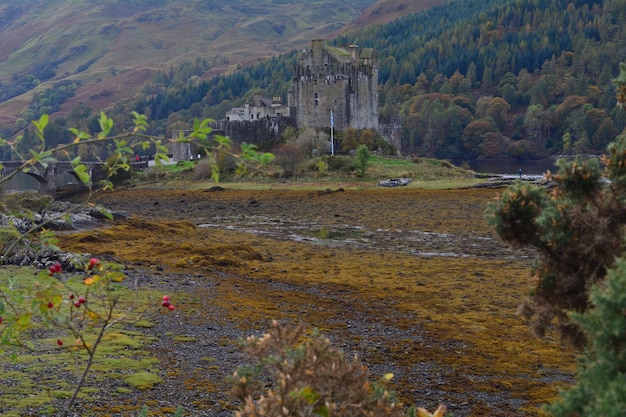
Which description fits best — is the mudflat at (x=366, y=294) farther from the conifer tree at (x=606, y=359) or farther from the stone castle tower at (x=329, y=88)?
the stone castle tower at (x=329, y=88)

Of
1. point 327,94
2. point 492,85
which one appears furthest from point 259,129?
point 492,85

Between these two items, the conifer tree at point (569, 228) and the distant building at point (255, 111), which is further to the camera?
the distant building at point (255, 111)

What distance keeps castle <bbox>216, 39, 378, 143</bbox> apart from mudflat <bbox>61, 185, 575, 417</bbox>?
24249mm

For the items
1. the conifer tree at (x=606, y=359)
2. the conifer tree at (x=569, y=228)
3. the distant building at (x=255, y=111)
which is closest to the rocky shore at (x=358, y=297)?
the conifer tree at (x=569, y=228)

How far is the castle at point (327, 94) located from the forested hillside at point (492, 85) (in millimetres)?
6716

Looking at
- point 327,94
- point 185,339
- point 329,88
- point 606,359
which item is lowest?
point 185,339

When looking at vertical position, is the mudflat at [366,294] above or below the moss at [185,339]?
below

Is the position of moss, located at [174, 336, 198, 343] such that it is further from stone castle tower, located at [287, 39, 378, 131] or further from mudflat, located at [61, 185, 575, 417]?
stone castle tower, located at [287, 39, 378, 131]

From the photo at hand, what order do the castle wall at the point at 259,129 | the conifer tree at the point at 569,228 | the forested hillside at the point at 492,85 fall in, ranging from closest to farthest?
1. the conifer tree at the point at 569,228
2. the castle wall at the point at 259,129
3. the forested hillside at the point at 492,85

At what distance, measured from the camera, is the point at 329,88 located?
71375 mm

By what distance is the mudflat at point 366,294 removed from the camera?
46.2 ft

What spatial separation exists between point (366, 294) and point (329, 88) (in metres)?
50.1

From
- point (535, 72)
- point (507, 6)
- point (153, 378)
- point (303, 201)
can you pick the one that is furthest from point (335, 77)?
point (507, 6)

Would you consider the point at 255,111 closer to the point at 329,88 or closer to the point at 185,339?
the point at 329,88
